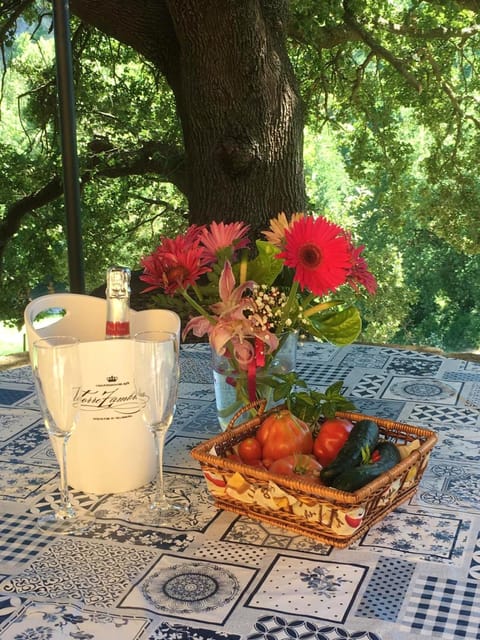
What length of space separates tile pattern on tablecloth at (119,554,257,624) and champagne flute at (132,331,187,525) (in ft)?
0.38

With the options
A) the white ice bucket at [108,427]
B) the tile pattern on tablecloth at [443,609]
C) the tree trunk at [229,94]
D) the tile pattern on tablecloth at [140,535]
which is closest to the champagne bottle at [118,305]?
the white ice bucket at [108,427]

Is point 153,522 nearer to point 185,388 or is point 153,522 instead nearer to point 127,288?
point 127,288

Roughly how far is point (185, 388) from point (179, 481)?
45 cm

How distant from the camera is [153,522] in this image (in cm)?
104

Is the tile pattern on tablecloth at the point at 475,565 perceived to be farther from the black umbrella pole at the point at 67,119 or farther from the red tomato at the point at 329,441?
the black umbrella pole at the point at 67,119

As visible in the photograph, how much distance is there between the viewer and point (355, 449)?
103 centimetres

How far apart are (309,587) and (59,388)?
363 millimetres

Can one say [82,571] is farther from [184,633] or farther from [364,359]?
[364,359]

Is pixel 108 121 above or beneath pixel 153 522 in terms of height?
above

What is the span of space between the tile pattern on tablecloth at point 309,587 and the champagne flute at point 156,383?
191 mm

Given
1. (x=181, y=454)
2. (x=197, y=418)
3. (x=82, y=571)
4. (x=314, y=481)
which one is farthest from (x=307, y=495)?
(x=197, y=418)

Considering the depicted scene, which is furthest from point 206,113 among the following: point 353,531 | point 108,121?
point 353,531

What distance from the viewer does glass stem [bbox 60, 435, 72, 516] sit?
1.03 metres

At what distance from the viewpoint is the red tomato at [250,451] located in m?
1.09
